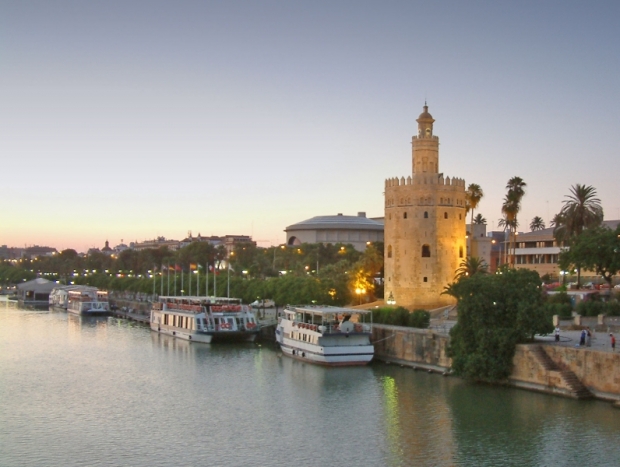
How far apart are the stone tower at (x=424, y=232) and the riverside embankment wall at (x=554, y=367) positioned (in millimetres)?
18083

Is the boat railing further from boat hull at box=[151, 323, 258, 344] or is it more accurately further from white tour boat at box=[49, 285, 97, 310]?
white tour boat at box=[49, 285, 97, 310]

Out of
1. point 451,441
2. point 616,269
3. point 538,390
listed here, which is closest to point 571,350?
point 538,390

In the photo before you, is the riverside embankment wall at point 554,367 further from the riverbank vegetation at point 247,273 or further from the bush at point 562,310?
the riverbank vegetation at point 247,273

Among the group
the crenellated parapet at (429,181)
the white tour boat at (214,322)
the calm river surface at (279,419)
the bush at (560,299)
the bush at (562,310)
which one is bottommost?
the calm river surface at (279,419)

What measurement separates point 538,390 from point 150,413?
60.4 ft

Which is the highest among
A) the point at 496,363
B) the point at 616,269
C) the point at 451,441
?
the point at 616,269

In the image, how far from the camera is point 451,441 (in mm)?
31406

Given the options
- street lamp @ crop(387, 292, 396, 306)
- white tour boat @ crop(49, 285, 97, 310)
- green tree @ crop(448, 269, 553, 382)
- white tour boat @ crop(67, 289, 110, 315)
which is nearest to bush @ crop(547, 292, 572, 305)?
green tree @ crop(448, 269, 553, 382)

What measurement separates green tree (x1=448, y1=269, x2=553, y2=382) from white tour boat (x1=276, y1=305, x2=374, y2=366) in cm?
831

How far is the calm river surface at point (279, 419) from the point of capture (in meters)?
29.5

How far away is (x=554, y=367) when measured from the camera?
3762cm

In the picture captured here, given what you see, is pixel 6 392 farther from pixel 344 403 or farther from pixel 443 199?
pixel 443 199

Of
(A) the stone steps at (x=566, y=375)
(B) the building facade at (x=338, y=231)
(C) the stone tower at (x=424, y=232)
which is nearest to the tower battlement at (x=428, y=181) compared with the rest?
(C) the stone tower at (x=424, y=232)

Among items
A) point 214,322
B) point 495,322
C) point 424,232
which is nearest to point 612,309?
point 495,322
